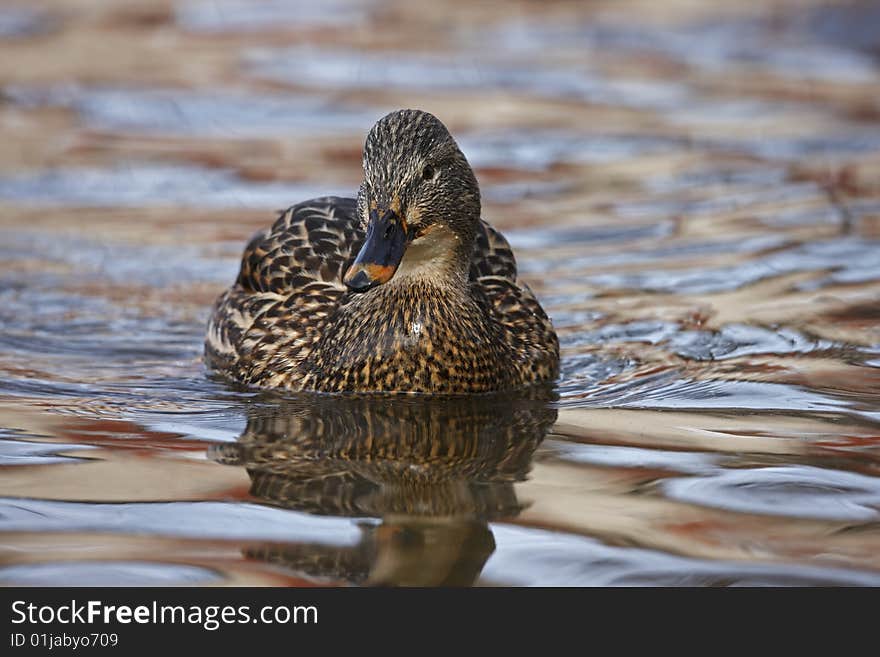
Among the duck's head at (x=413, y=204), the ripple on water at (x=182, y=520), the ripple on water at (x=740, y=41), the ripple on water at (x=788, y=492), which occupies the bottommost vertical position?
the ripple on water at (x=182, y=520)

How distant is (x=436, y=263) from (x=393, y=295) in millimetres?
233

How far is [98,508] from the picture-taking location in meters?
5.37

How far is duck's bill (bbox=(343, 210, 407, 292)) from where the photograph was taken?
626cm

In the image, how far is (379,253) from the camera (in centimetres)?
636

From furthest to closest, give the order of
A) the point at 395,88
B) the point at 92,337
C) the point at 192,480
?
1. the point at 395,88
2. the point at 92,337
3. the point at 192,480

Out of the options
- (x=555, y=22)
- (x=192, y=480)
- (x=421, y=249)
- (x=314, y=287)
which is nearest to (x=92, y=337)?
(x=314, y=287)

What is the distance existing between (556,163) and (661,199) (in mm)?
1431

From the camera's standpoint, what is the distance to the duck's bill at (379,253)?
6262 millimetres

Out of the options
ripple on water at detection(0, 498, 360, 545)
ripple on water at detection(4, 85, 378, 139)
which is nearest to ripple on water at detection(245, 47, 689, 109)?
ripple on water at detection(4, 85, 378, 139)


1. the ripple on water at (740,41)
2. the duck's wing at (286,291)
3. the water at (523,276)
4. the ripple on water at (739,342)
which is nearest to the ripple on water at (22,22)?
the water at (523,276)

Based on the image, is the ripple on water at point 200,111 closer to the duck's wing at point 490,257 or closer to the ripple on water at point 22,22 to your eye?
the ripple on water at point 22,22

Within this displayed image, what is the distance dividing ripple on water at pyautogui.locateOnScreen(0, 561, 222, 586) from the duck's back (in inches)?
86.3

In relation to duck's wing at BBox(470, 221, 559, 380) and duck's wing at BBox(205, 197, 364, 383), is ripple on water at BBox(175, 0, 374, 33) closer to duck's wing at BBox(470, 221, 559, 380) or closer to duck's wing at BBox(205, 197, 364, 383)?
duck's wing at BBox(205, 197, 364, 383)
